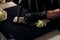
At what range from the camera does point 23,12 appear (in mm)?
953

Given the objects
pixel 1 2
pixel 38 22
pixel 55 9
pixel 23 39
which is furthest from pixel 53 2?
pixel 1 2

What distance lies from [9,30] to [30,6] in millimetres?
229

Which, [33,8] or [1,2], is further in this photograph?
[1,2]

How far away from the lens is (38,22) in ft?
2.71

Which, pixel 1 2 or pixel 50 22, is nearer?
pixel 50 22

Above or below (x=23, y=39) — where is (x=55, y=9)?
above

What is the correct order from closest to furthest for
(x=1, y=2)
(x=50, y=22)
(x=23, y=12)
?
(x=50, y=22), (x=23, y=12), (x=1, y=2)

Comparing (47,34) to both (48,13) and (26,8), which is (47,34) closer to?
(48,13)

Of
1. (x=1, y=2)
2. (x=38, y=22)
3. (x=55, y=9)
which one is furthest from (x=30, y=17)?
(x=1, y=2)

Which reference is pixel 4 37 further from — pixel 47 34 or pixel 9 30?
pixel 47 34

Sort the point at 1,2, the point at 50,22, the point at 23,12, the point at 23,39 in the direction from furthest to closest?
the point at 1,2
the point at 23,12
the point at 50,22
the point at 23,39

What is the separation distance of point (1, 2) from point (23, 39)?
0.48 meters

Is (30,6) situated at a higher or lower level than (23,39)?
higher

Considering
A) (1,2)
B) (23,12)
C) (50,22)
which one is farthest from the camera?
(1,2)
